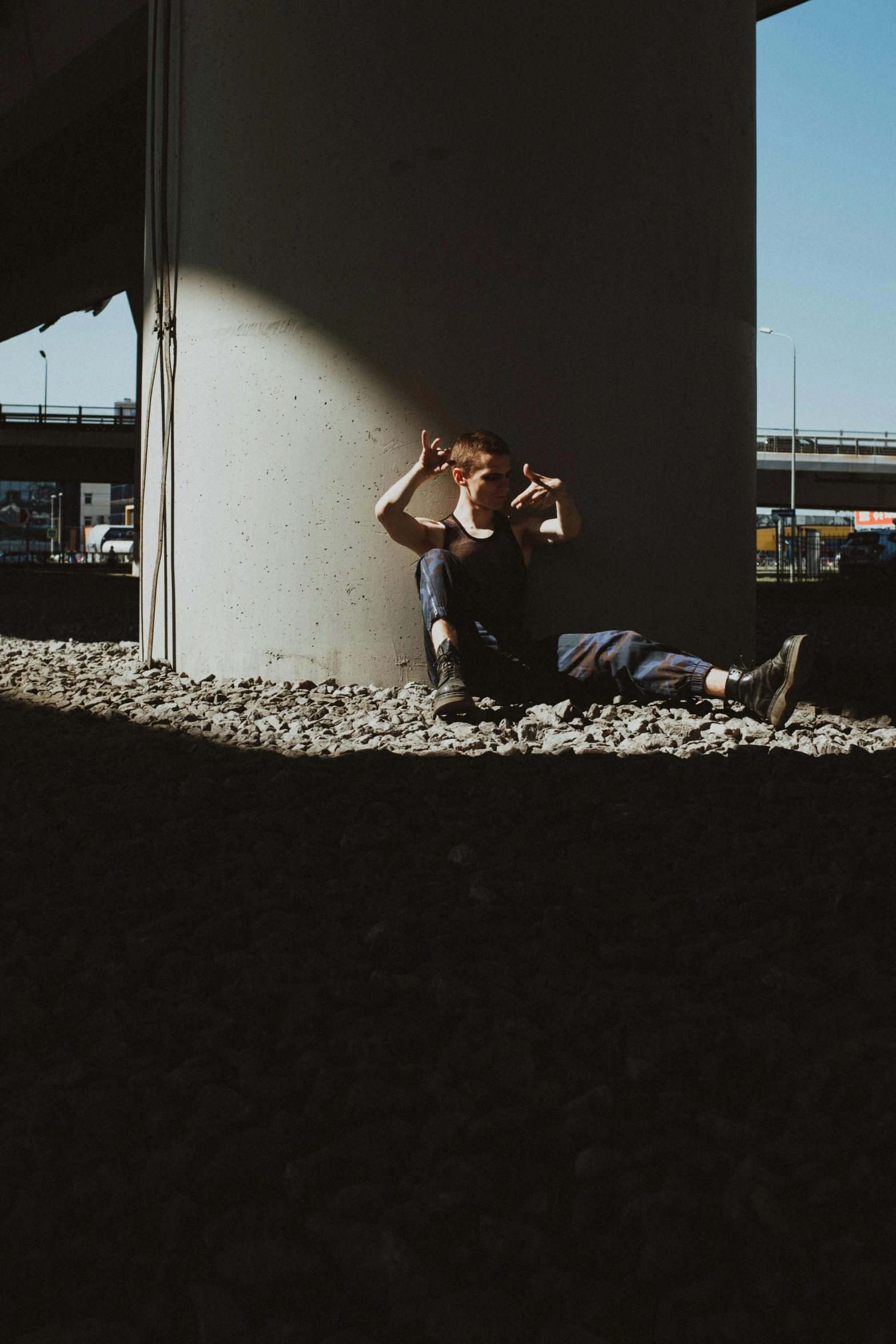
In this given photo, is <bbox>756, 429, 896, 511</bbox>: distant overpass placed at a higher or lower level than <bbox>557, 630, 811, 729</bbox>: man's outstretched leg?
higher

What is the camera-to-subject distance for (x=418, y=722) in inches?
177

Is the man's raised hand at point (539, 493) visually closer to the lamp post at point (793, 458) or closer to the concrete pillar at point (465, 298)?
the concrete pillar at point (465, 298)

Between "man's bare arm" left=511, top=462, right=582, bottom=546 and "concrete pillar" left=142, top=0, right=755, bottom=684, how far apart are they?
0.43 ft

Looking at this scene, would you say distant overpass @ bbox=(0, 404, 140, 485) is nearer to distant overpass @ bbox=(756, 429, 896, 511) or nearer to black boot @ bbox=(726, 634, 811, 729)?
distant overpass @ bbox=(756, 429, 896, 511)

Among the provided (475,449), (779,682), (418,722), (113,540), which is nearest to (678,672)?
(779,682)

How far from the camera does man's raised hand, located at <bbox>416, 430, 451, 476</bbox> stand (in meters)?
4.89

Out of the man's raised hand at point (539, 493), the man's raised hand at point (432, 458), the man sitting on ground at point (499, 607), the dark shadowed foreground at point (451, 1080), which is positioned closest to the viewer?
the dark shadowed foreground at point (451, 1080)

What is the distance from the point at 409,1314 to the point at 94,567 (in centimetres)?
Result: 4558

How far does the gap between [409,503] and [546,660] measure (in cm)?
95

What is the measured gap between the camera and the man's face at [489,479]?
4910 millimetres

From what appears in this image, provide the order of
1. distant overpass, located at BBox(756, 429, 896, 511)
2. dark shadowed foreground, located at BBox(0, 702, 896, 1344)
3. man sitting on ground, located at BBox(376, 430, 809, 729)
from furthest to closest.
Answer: distant overpass, located at BBox(756, 429, 896, 511) < man sitting on ground, located at BBox(376, 430, 809, 729) < dark shadowed foreground, located at BBox(0, 702, 896, 1344)

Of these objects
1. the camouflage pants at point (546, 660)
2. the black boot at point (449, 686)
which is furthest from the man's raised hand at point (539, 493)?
the black boot at point (449, 686)

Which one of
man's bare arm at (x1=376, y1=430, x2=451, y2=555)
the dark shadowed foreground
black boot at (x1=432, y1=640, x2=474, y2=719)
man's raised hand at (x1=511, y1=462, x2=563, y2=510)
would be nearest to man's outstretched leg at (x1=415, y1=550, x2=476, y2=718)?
black boot at (x1=432, y1=640, x2=474, y2=719)

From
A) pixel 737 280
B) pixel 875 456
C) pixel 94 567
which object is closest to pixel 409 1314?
pixel 737 280
